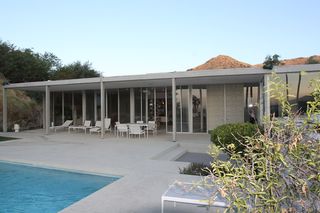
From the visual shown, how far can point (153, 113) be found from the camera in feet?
53.9

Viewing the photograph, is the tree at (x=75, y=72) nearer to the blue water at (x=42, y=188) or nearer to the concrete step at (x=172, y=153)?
the concrete step at (x=172, y=153)

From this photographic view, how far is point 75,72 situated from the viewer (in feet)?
108

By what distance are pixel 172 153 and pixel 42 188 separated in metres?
4.78

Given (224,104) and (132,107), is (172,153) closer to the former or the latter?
(224,104)

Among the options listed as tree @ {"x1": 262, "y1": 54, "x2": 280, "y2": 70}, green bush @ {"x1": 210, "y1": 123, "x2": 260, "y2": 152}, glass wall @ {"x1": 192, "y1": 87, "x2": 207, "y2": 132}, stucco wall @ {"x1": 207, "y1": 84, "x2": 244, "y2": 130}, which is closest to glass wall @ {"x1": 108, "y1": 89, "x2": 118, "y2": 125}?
glass wall @ {"x1": 192, "y1": 87, "x2": 207, "y2": 132}

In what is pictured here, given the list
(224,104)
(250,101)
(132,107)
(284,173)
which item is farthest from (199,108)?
(284,173)

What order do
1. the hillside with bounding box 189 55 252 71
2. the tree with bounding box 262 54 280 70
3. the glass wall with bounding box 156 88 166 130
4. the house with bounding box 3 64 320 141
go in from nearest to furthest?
the tree with bounding box 262 54 280 70 → the house with bounding box 3 64 320 141 → the glass wall with bounding box 156 88 166 130 → the hillside with bounding box 189 55 252 71

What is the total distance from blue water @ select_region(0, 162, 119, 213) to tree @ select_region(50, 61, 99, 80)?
78.2ft

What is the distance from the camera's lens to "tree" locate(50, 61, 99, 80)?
30406 millimetres

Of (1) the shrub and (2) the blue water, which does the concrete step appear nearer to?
Result: (1) the shrub

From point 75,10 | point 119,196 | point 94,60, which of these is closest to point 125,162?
point 119,196

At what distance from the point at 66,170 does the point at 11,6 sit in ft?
36.6

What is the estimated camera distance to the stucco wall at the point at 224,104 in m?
14.7

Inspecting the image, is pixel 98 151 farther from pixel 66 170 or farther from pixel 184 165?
pixel 184 165
